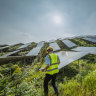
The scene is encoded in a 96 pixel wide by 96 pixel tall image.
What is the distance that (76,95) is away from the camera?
7.30 feet

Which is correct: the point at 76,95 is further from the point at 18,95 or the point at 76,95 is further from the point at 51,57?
the point at 18,95

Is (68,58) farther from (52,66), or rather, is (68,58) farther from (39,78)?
(39,78)

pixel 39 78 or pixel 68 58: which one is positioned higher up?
pixel 68 58

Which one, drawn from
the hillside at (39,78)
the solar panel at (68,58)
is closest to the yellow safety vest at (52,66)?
the hillside at (39,78)

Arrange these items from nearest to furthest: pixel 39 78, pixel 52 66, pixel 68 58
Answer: pixel 52 66, pixel 39 78, pixel 68 58

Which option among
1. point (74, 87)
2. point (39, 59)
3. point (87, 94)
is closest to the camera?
point (87, 94)

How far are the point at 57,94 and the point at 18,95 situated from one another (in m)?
1.60

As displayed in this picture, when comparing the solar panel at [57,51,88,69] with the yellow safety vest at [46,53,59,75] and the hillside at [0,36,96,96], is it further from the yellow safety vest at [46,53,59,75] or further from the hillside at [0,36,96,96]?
the yellow safety vest at [46,53,59,75]

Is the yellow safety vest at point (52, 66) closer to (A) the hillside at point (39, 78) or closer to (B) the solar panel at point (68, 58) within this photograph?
(A) the hillside at point (39, 78)

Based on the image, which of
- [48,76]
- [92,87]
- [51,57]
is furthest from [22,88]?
[92,87]

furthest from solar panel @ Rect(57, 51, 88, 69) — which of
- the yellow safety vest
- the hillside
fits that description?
the yellow safety vest

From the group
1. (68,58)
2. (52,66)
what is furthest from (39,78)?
(68,58)

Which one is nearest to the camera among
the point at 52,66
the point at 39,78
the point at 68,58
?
the point at 52,66

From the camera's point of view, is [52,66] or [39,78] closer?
[52,66]
